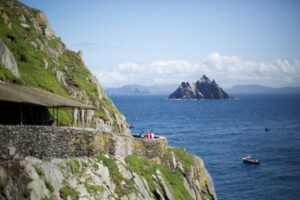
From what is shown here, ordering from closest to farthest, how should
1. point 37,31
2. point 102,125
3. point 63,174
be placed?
point 63,174, point 102,125, point 37,31

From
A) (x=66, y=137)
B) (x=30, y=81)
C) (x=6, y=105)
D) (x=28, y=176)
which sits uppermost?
(x=30, y=81)

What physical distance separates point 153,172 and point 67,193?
37.9ft

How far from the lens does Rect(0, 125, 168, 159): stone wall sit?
56.4 ft

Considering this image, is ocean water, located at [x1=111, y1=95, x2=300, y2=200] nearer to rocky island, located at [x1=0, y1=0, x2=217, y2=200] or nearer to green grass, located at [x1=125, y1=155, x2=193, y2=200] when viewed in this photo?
rocky island, located at [x1=0, y1=0, x2=217, y2=200]

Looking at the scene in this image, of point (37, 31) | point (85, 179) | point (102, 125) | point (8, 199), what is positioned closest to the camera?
point (8, 199)

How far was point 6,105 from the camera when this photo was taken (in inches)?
812

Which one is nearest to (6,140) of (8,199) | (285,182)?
(8,199)

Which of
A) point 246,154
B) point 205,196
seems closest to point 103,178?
point 205,196

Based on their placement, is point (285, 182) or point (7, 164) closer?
point (7, 164)

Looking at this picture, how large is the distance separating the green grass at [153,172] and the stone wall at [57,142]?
117 cm

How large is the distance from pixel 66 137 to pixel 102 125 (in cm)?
1573

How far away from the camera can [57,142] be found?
1977 cm

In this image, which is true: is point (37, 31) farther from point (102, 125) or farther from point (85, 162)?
point (85, 162)

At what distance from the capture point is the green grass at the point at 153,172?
87.5 feet
